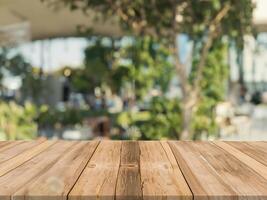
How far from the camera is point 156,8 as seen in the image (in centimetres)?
600

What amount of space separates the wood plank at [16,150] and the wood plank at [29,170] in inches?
3.4

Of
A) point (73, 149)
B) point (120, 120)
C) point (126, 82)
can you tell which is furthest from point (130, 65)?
point (73, 149)

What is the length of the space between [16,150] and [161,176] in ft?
2.03

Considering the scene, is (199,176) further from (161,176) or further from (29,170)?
(29,170)

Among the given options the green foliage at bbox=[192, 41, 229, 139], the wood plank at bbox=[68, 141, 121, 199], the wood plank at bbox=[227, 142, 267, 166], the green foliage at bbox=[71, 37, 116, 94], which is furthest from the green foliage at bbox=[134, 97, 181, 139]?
the wood plank at bbox=[68, 141, 121, 199]

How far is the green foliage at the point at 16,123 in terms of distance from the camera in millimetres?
6308

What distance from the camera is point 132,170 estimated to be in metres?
1.16

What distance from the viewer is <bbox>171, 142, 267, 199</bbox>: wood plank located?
954 millimetres

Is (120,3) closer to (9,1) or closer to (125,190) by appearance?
(9,1)

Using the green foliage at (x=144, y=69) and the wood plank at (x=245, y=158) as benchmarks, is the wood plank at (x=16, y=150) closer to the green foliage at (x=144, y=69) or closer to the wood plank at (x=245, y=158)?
the wood plank at (x=245, y=158)

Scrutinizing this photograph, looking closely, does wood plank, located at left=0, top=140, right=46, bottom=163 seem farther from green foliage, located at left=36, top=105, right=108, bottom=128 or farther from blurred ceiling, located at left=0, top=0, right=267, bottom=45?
blurred ceiling, located at left=0, top=0, right=267, bottom=45

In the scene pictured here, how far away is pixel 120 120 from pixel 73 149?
22.6ft

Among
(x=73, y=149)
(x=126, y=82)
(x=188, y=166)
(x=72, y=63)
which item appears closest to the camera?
(x=188, y=166)

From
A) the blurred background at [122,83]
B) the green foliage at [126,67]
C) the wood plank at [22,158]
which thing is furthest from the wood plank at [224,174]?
the green foliage at [126,67]
